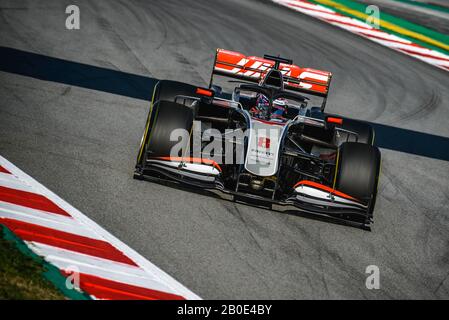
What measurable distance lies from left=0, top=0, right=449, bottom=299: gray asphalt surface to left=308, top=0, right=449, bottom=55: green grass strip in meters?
2.16

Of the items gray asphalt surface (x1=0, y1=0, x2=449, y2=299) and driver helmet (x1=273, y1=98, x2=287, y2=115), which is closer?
gray asphalt surface (x1=0, y1=0, x2=449, y2=299)

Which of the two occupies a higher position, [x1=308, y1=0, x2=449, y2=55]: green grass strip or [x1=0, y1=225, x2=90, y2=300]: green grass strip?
[x1=308, y1=0, x2=449, y2=55]: green grass strip

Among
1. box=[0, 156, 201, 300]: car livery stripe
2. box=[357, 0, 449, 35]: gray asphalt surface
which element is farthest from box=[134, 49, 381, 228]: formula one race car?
box=[357, 0, 449, 35]: gray asphalt surface

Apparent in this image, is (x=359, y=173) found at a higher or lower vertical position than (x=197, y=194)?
higher

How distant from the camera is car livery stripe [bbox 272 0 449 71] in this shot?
57.6 ft

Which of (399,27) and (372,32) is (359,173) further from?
(399,27)

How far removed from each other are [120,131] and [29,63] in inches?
124

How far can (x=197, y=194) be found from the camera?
8.09 meters

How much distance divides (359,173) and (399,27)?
42.3ft

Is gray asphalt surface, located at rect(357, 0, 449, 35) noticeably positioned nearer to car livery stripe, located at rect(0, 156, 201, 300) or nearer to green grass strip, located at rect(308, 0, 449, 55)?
green grass strip, located at rect(308, 0, 449, 55)

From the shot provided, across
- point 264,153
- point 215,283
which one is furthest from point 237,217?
point 215,283

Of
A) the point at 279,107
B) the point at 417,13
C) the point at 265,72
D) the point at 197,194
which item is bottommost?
the point at 197,194

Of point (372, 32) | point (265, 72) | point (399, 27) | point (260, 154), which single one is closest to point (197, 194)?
point (260, 154)
